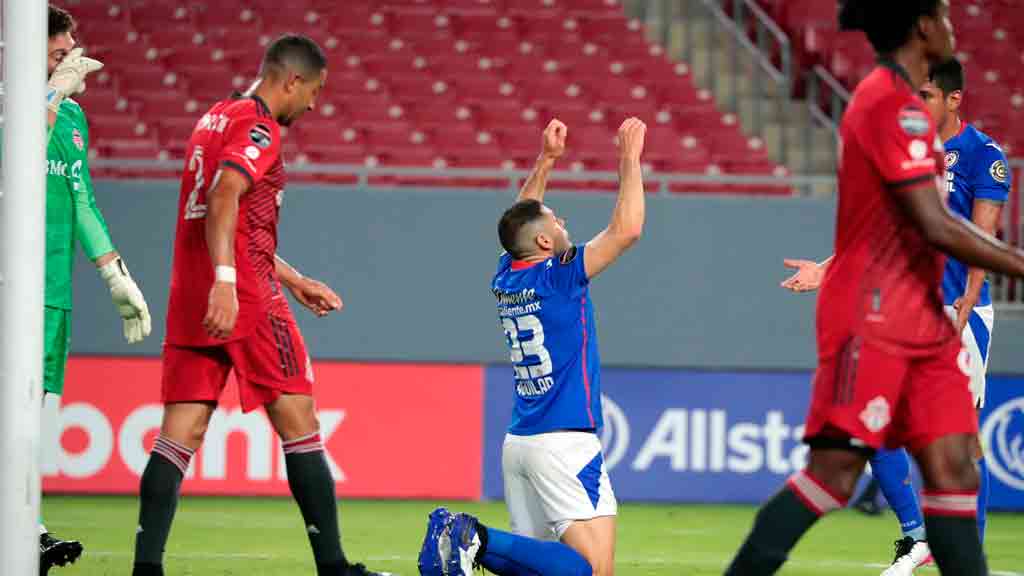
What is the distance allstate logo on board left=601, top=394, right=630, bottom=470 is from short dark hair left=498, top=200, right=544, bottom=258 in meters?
5.91

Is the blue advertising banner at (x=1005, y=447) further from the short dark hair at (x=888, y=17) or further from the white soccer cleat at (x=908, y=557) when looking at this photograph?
the short dark hair at (x=888, y=17)

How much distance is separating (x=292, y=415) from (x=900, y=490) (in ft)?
8.37

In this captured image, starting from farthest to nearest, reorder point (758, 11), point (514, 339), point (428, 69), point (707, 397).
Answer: point (758, 11) < point (428, 69) < point (707, 397) < point (514, 339)

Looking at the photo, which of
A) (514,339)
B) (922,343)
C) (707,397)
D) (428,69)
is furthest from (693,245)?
(922,343)

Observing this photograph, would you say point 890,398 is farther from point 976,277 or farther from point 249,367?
point 249,367

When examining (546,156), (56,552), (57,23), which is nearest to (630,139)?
(546,156)

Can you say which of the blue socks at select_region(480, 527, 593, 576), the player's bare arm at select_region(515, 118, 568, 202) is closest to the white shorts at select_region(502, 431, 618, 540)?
the blue socks at select_region(480, 527, 593, 576)

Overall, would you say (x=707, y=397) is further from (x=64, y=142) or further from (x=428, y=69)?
(x=64, y=142)

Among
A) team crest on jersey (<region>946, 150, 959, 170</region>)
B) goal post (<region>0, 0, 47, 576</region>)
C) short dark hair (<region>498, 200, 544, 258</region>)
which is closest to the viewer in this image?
goal post (<region>0, 0, 47, 576</region>)

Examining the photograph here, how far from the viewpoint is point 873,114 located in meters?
4.33

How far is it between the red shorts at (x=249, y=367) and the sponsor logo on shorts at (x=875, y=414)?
78.4 inches

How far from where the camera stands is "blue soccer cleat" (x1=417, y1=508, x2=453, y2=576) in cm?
538

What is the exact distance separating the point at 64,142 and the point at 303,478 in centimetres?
171

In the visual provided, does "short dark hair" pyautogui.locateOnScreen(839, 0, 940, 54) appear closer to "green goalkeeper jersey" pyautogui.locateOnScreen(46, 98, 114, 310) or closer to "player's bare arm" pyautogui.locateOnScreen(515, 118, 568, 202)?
"player's bare arm" pyautogui.locateOnScreen(515, 118, 568, 202)
